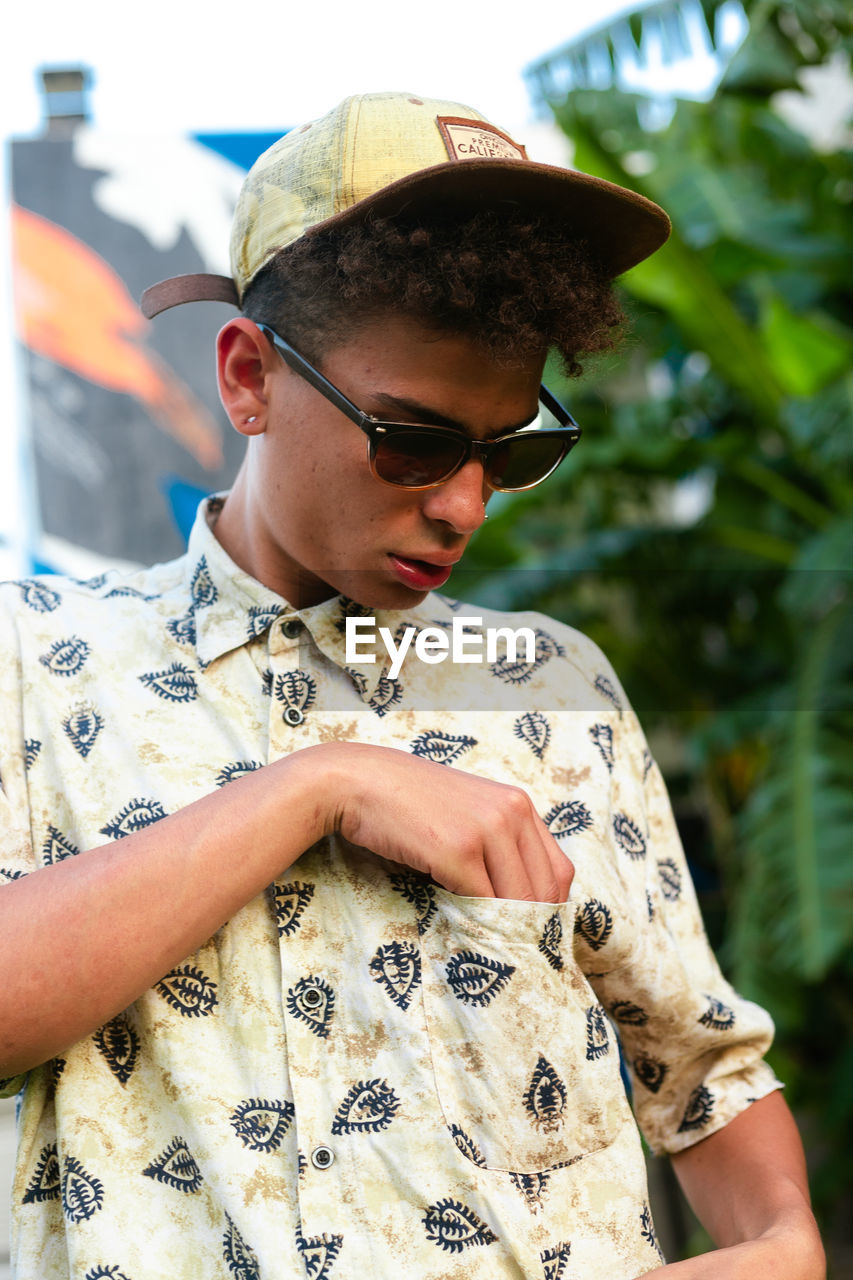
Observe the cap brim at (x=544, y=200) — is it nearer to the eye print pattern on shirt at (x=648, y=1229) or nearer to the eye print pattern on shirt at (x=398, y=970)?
the eye print pattern on shirt at (x=398, y=970)

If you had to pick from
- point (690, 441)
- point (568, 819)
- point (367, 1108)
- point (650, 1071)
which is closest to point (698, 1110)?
point (650, 1071)

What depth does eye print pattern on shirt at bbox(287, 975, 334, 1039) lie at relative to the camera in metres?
1.13

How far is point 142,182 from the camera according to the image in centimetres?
553

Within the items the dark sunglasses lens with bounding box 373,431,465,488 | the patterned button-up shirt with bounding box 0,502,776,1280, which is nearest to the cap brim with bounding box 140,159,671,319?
the dark sunglasses lens with bounding box 373,431,465,488

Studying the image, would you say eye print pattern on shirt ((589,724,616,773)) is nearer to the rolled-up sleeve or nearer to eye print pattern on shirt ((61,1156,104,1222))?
the rolled-up sleeve

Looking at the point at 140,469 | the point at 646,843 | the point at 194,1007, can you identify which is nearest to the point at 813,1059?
the point at 140,469

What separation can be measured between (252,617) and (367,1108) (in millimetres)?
542

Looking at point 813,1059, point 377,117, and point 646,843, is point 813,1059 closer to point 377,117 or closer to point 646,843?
point 646,843

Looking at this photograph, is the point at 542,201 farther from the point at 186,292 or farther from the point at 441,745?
the point at 441,745

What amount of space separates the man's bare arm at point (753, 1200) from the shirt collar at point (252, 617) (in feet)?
2.29

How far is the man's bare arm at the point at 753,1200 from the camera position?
3.96ft

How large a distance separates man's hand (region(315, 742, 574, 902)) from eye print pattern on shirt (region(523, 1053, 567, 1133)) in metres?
0.17

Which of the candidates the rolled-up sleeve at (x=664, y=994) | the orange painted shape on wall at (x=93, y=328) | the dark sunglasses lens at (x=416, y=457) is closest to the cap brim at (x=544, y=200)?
the dark sunglasses lens at (x=416, y=457)

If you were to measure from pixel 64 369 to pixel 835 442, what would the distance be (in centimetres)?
338
